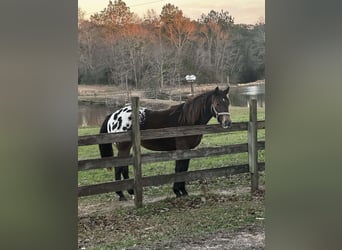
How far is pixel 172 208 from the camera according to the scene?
169cm

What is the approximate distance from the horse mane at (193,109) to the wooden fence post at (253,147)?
0.19m

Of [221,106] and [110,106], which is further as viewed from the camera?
[221,106]

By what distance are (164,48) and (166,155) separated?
1.38 feet

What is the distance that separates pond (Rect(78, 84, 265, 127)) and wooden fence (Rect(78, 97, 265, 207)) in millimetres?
30

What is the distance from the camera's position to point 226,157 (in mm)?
1765

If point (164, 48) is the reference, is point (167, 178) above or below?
below

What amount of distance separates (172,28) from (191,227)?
30.6 inches

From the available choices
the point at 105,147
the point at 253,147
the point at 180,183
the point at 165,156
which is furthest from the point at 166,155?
the point at 253,147

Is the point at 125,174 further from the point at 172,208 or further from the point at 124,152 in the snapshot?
the point at 172,208

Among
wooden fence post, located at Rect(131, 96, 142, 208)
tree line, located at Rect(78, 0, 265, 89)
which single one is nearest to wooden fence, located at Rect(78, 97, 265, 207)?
wooden fence post, located at Rect(131, 96, 142, 208)

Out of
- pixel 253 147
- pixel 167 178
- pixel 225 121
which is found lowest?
pixel 167 178

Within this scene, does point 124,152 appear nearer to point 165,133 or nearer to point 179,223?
point 165,133

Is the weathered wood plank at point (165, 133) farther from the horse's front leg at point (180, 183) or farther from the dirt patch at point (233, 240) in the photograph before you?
the dirt patch at point (233, 240)
